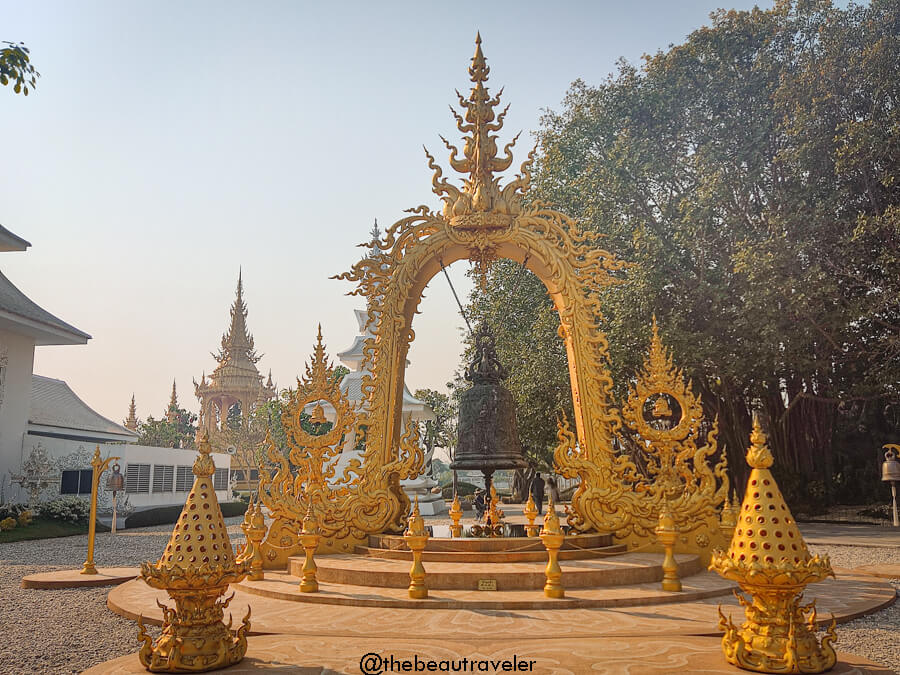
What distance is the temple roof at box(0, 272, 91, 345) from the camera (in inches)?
778

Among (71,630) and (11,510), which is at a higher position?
(11,510)

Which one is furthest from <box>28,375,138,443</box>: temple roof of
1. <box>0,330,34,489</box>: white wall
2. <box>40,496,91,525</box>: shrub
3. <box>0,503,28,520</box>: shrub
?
<box>0,503,28,520</box>: shrub

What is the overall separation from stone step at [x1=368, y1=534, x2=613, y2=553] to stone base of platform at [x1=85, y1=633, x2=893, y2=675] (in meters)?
2.70

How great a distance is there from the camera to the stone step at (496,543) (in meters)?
8.19

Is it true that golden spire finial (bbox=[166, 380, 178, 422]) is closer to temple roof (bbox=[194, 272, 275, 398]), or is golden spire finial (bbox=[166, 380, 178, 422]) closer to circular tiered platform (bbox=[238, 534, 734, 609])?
temple roof (bbox=[194, 272, 275, 398])

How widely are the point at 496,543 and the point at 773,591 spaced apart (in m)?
4.13

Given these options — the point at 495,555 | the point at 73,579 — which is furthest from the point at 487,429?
the point at 73,579

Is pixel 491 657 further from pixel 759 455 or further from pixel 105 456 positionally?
pixel 105 456

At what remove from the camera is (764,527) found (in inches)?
182

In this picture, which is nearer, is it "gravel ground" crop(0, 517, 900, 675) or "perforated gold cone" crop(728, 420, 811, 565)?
"perforated gold cone" crop(728, 420, 811, 565)

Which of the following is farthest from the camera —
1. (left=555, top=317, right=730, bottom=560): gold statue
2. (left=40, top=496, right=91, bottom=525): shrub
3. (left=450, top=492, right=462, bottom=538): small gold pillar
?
(left=40, top=496, right=91, bottom=525): shrub

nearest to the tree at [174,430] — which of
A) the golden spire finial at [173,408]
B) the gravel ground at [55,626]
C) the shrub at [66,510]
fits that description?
A: the golden spire finial at [173,408]

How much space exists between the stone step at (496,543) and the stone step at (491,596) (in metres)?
1.02

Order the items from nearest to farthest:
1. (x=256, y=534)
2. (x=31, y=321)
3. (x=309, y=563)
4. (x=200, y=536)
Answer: (x=200, y=536) < (x=309, y=563) < (x=256, y=534) < (x=31, y=321)
